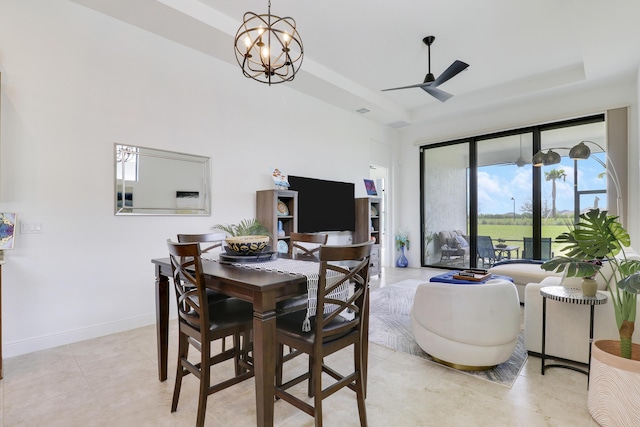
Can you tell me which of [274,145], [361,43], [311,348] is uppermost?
[361,43]

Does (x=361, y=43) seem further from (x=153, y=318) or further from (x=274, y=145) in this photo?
(x=153, y=318)

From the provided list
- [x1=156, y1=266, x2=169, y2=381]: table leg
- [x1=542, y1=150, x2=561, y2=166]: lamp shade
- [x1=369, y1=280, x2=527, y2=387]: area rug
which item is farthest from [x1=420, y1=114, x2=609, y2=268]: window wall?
[x1=156, y1=266, x2=169, y2=381]: table leg

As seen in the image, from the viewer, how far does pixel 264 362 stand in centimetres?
144

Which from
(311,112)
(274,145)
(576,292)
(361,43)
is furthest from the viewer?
(311,112)

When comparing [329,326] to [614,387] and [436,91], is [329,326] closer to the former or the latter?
[614,387]

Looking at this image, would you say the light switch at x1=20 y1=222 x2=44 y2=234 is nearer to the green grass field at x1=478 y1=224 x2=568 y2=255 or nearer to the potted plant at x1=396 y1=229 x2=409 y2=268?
the potted plant at x1=396 y1=229 x2=409 y2=268

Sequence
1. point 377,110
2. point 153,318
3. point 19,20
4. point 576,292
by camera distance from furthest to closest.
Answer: point 377,110 < point 153,318 < point 19,20 < point 576,292

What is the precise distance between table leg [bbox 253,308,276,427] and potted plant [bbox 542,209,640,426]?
181 cm

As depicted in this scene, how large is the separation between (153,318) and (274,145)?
2.73 meters

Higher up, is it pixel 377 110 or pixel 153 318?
pixel 377 110

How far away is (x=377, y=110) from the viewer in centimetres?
588

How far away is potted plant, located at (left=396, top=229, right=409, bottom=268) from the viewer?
275 inches

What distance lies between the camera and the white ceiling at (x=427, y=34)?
313cm

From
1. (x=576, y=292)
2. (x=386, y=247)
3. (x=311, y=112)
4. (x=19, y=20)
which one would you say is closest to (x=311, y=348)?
(x=576, y=292)
